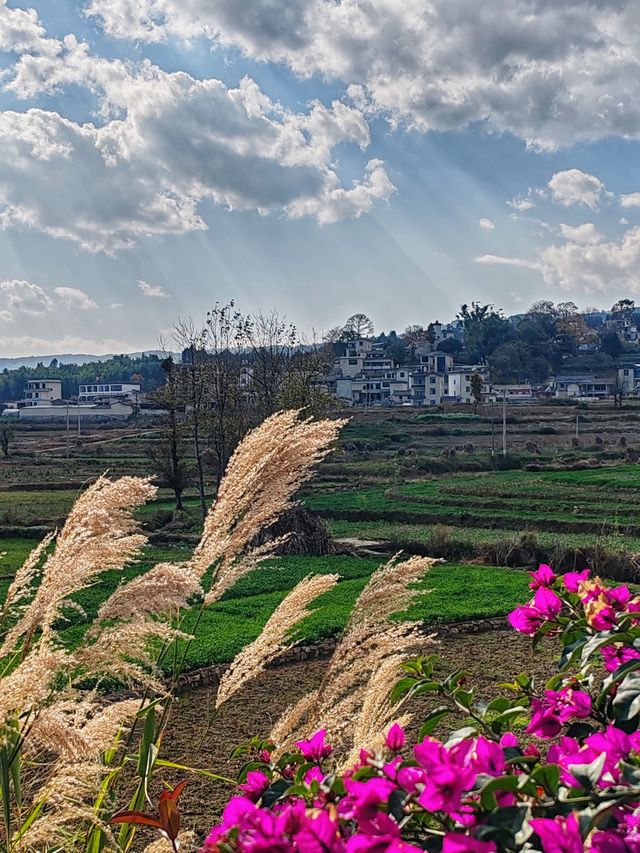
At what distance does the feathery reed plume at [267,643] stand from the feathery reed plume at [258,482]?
0.19 meters

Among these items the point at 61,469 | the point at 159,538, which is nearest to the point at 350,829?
the point at 159,538

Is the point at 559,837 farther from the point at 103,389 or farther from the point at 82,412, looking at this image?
the point at 103,389

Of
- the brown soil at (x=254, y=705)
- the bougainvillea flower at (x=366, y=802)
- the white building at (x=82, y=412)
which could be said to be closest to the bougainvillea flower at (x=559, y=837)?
the bougainvillea flower at (x=366, y=802)

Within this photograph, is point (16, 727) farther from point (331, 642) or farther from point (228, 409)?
point (228, 409)

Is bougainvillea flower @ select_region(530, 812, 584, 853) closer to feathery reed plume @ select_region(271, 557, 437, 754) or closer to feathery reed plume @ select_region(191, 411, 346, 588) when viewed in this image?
feathery reed plume @ select_region(271, 557, 437, 754)

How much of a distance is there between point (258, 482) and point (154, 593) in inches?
17.1

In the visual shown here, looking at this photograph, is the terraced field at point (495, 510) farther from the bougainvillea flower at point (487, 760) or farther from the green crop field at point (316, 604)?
the bougainvillea flower at point (487, 760)

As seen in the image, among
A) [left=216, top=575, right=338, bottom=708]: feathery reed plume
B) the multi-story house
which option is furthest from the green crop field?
the multi-story house

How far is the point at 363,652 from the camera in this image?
2.12 metres

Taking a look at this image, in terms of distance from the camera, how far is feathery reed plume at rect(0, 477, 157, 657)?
1771 millimetres

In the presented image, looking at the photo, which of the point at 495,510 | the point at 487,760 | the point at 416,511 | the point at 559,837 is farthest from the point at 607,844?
the point at 495,510

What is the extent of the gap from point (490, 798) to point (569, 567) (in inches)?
508

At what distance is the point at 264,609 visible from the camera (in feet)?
34.2

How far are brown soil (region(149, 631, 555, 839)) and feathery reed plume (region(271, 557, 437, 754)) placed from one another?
7.59 feet
